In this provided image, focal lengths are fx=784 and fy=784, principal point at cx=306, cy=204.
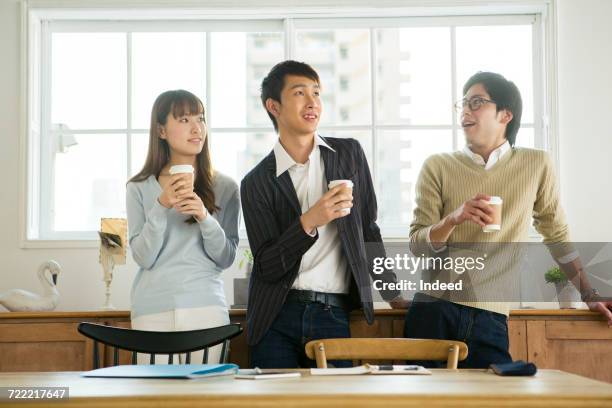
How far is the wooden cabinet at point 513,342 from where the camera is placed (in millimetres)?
2639

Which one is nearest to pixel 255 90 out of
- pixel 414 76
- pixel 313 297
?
pixel 414 76

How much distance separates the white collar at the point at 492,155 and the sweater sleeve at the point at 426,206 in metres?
0.12

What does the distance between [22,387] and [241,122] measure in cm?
242

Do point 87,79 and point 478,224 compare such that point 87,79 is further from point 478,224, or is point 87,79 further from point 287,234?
point 478,224

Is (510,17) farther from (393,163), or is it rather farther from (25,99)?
(25,99)

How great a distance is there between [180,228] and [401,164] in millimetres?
1537

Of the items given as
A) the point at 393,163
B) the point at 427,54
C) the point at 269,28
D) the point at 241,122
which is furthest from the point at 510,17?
the point at 241,122

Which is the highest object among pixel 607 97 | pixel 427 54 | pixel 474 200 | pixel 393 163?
pixel 427 54

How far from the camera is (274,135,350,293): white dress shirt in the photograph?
92.0 inches

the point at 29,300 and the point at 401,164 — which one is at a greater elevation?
the point at 401,164

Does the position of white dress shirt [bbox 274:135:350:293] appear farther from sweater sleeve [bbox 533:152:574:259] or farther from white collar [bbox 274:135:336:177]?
sweater sleeve [bbox 533:152:574:259]

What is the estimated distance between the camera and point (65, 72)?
3.84 m

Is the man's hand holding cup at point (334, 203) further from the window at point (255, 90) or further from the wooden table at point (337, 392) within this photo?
the window at point (255, 90)

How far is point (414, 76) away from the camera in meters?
3.79
